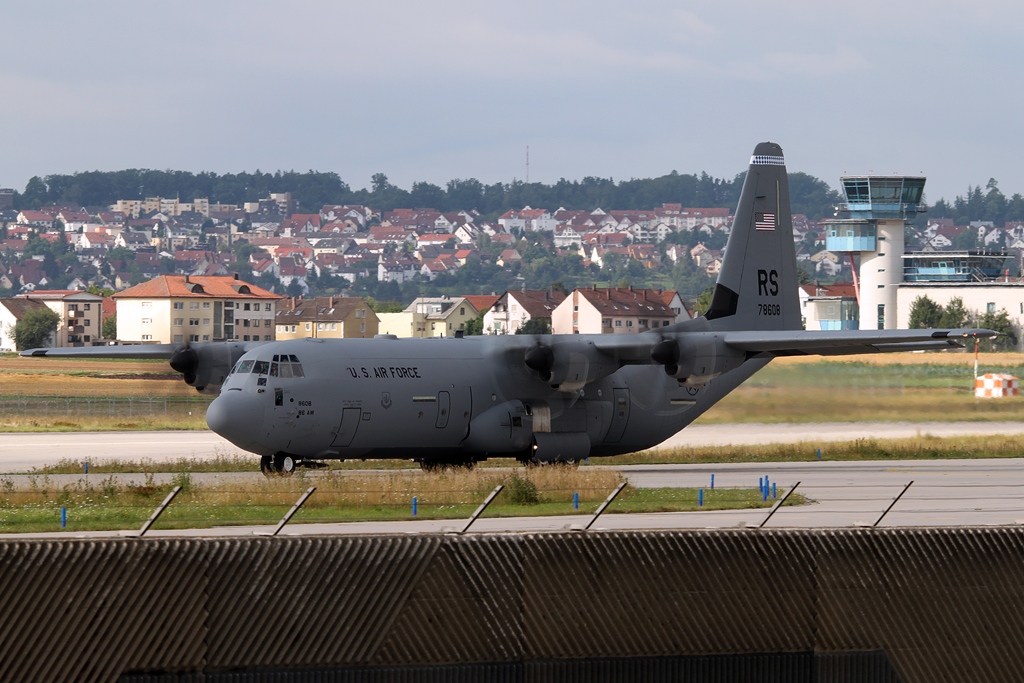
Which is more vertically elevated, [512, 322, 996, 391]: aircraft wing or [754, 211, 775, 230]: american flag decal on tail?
[754, 211, 775, 230]: american flag decal on tail

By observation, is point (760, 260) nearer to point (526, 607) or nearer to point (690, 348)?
point (690, 348)

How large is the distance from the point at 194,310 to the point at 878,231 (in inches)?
2795

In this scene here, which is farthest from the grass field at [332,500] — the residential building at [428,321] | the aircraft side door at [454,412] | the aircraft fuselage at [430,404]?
the residential building at [428,321]

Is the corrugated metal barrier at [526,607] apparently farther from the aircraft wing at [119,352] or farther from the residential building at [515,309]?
the residential building at [515,309]

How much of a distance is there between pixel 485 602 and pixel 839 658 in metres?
4.59

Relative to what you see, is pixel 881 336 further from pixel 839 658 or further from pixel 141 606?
pixel 141 606

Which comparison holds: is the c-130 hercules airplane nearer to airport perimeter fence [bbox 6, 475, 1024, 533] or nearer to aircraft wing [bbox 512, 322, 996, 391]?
aircraft wing [bbox 512, 322, 996, 391]

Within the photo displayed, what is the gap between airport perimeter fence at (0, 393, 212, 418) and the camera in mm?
59750

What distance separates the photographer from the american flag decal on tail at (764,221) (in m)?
38.4

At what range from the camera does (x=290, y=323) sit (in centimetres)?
17338

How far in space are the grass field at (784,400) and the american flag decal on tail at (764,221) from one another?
13.9 feet

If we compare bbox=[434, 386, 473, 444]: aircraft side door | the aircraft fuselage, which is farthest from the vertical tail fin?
bbox=[434, 386, 473, 444]: aircraft side door

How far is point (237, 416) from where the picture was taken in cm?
2897

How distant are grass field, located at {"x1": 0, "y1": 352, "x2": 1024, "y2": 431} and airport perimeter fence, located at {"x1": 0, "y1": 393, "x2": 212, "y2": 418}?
0.05 m
